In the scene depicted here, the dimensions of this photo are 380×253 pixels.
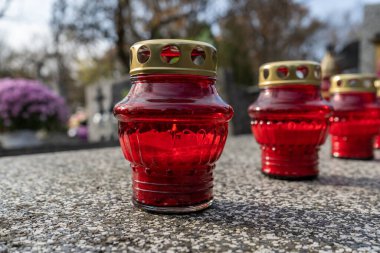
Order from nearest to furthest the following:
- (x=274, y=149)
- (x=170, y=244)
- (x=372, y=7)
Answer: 1. (x=170, y=244)
2. (x=274, y=149)
3. (x=372, y=7)

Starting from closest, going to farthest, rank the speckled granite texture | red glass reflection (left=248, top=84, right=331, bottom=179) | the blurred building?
the speckled granite texture
red glass reflection (left=248, top=84, right=331, bottom=179)
the blurred building

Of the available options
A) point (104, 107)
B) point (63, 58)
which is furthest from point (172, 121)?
point (63, 58)

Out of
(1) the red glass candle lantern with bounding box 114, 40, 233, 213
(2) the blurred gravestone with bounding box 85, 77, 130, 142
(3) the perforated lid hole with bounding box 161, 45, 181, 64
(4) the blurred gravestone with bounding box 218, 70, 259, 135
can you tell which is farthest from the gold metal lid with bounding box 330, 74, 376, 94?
(2) the blurred gravestone with bounding box 85, 77, 130, 142

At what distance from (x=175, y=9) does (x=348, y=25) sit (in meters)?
12.0

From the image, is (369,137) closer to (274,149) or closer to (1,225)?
(274,149)

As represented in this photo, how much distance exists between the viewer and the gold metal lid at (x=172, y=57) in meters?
0.95

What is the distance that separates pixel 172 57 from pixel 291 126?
23.5 inches

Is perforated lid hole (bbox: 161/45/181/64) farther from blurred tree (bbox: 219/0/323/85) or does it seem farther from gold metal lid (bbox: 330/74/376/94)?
blurred tree (bbox: 219/0/323/85)

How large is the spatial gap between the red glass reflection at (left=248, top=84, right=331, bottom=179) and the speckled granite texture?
64 millimetres

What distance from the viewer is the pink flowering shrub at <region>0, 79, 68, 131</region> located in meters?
4.42

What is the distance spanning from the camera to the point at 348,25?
18375mm

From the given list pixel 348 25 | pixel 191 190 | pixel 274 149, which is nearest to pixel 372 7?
pixel 274 149

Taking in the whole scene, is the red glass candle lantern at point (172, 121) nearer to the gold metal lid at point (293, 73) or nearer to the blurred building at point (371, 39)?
the gold metal lid at point (293, 73)

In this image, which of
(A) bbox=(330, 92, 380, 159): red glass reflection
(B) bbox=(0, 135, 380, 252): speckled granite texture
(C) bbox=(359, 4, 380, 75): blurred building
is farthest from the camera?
(C) bbox=(359, 4, 380, 75): blurred building
